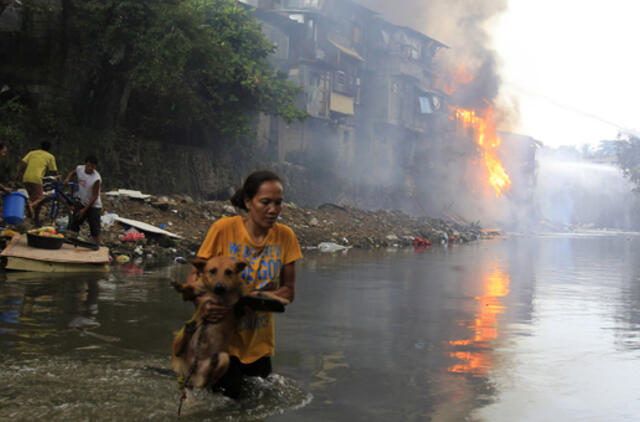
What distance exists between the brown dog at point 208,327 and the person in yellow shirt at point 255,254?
0.72ft

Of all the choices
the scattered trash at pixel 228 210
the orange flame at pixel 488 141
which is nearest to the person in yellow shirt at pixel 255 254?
the scattered trash at pixel 228 210

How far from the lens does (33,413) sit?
4191mm

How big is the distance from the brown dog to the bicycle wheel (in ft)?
33.7

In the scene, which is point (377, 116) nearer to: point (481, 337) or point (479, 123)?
point (479, 123)

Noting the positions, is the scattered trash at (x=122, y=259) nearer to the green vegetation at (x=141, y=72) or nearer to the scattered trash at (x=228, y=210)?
the scattered trash at (x=228, y=210)

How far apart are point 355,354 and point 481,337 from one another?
1.62 meters

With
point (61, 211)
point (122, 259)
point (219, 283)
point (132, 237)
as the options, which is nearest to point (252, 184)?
point (219, 283)

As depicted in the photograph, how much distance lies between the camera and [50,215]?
14.3 m

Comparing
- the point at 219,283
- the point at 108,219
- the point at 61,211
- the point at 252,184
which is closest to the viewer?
the point at 219,283

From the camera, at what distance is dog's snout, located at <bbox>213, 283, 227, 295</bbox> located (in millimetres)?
3668

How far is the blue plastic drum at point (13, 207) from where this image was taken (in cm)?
1341

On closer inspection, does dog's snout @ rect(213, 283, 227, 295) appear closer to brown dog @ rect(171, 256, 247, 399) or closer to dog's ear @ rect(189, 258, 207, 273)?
brown dog @ rect(171, 256, 247, 399)

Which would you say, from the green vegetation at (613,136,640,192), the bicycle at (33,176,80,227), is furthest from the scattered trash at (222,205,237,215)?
the green vegetation at (613,136,640,192)

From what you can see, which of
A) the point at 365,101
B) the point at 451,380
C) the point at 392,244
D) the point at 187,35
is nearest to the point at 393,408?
the point at 451,380
